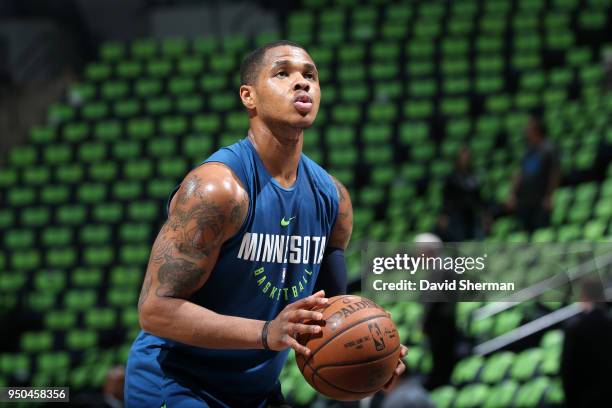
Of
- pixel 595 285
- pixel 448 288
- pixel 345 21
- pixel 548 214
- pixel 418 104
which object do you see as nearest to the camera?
pixel 448 288

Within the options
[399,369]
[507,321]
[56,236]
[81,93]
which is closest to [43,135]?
[81,93]

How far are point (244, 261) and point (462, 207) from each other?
6.79 meters

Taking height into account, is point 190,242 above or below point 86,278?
below

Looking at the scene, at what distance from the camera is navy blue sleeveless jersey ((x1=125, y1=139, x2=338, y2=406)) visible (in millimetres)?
3123

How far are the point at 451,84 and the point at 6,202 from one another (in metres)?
6.43

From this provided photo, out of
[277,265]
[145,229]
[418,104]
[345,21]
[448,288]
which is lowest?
[277,265]

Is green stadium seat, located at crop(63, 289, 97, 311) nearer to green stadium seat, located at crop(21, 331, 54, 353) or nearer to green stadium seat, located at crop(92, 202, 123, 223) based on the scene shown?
green stadium seat, located at crop(21, 331, 54, 353)

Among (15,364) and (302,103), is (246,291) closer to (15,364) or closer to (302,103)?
(302,103)

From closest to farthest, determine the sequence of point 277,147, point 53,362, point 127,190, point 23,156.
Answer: point 277,147 < point 53,362 < point 127,190 < point 23,156

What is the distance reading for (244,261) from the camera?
3.12m

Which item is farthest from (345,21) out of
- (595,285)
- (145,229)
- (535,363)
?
(595,285)

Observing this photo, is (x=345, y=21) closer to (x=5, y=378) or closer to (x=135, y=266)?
(x=135, y=266)

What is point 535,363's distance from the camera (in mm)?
7238

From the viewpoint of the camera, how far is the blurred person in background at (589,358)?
5.80 m
